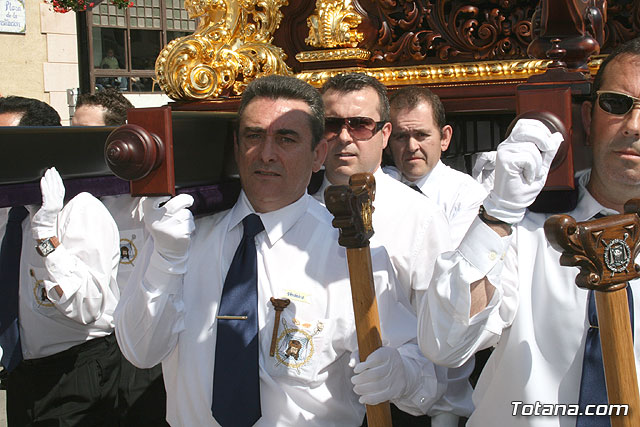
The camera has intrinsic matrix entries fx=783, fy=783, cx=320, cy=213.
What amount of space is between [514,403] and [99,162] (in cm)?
138

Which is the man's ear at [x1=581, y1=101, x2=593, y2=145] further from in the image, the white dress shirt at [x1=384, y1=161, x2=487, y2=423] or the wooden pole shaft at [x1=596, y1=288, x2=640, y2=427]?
the white dress shirt at [x1=384, y1=161, x2=487, y2=423]

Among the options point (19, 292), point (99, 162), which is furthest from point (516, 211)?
point (19, 292)

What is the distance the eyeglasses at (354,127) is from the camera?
2994mm

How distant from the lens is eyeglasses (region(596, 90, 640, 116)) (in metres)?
1.90

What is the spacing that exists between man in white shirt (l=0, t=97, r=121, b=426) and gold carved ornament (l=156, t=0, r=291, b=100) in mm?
671

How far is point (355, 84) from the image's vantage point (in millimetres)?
2992

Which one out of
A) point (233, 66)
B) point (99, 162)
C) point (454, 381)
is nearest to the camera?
point (99, 162)

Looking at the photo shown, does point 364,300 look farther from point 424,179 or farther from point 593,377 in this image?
point 424,179

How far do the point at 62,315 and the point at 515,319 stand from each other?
189 centimetres

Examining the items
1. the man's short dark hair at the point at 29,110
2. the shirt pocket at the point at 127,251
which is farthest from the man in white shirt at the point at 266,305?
the man's short dark hair at the point at 29,110

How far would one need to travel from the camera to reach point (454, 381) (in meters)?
2.60

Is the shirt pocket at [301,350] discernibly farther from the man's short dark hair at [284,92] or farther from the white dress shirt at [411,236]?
the man's short dark hair at [284,92]

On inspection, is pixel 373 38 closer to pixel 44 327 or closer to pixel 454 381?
pixel 454 381

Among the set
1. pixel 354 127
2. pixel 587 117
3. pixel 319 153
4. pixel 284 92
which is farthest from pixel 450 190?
pixel 587 117
